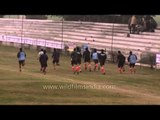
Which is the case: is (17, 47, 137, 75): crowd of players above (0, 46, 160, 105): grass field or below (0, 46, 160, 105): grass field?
above

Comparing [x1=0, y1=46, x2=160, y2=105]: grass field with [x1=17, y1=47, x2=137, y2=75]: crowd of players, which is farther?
[x1=17, y1=47, x2=137, y2=75]: crowd of players

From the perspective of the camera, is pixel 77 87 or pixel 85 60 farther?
pixel 85 60

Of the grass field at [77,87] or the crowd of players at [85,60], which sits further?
the crowd of players at [85,60]

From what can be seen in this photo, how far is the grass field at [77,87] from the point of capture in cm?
1445

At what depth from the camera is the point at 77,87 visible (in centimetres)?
1722

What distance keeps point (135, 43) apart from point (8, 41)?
14029mm

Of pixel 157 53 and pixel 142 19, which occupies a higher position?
pixel 142 19

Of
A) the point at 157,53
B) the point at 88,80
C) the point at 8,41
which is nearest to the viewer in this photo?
the point at 88,80

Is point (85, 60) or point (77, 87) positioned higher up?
point (85, 60)

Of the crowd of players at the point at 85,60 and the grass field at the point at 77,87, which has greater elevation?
the crowd of players at the point at 85,60

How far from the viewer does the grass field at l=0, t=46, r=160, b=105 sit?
47.4 ft
